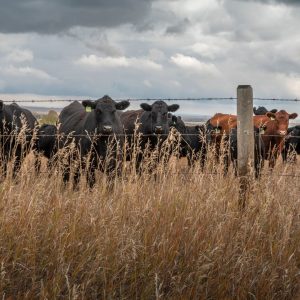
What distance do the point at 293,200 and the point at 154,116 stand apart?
20.9ft

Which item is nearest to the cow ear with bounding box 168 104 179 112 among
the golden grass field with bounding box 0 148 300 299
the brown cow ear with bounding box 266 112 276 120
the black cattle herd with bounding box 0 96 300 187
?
the black cattle herd with bounding box 0 96 300 187

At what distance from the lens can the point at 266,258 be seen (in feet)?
19.0

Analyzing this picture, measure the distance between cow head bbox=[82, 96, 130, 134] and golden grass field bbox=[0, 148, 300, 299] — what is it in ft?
14.0

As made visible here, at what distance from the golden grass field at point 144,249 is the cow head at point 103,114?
14.0 ft

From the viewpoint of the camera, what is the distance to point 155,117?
43.7 feet

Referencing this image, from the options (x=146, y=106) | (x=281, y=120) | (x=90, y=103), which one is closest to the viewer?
(x=90, y=103)

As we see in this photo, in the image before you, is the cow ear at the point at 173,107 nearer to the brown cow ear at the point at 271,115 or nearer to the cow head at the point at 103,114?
the cow head at the point at 103,114

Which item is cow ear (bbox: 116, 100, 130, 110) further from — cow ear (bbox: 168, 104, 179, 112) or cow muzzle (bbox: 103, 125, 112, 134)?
cow ear (bbox: 168, 104, 179, 112)

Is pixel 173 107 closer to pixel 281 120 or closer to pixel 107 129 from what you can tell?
pixel 107 129

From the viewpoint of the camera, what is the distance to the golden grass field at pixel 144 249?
16.8 ft

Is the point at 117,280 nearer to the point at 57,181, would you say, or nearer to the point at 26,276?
the point at 26,276

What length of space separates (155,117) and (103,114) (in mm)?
2521

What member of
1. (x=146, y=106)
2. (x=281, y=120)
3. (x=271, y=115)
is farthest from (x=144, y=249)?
(x=271, y=115)

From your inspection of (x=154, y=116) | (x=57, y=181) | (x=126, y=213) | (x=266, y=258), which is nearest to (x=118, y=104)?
(x=154, y=116)
